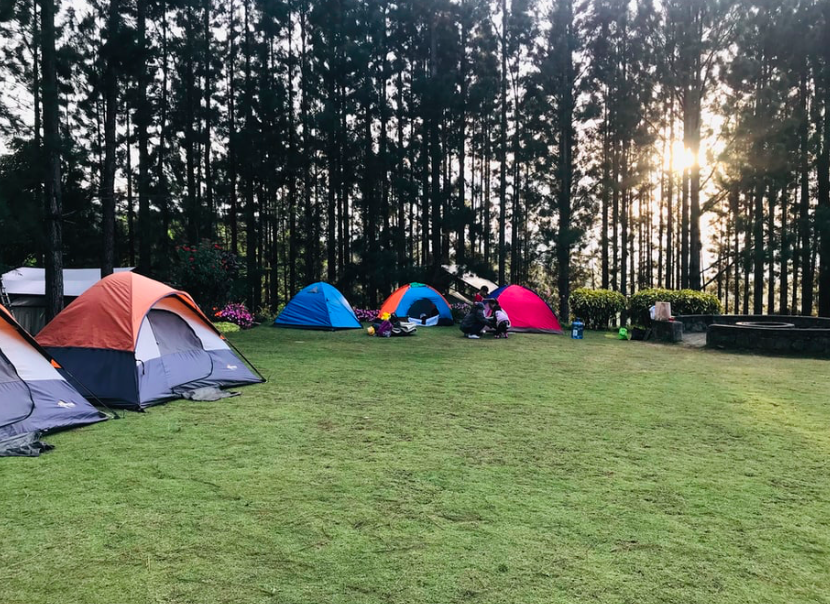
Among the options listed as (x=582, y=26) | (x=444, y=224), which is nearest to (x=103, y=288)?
(x=444, y=224)

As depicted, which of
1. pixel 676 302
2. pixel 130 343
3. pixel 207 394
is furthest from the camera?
pixel 676 302

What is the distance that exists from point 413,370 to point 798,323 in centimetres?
1006

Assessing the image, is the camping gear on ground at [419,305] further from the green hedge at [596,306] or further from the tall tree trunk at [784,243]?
the tall tree trunk at [784,243]

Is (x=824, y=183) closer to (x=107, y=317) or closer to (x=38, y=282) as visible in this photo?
(x=107, y=317)

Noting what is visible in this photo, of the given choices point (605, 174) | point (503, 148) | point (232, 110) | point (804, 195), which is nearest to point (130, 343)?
point (503, 148)

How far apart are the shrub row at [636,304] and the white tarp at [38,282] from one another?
13.1 metres

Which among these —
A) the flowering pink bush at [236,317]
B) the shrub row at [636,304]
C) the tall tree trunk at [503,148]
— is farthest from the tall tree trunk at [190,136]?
the shrub row at [636,304]

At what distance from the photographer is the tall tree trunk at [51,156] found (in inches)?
337

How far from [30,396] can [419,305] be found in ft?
37.8

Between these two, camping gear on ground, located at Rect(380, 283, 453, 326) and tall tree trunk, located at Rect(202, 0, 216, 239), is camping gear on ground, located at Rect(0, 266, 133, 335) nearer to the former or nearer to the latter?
tall tree trunk, located at Rect(202, 0, 216, 239)

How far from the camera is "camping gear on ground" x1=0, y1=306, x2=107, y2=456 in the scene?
4.21 meters

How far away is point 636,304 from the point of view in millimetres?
13969

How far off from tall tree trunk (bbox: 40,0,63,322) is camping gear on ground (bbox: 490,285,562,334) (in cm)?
963

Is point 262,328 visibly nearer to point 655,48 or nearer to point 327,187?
point 327,187
